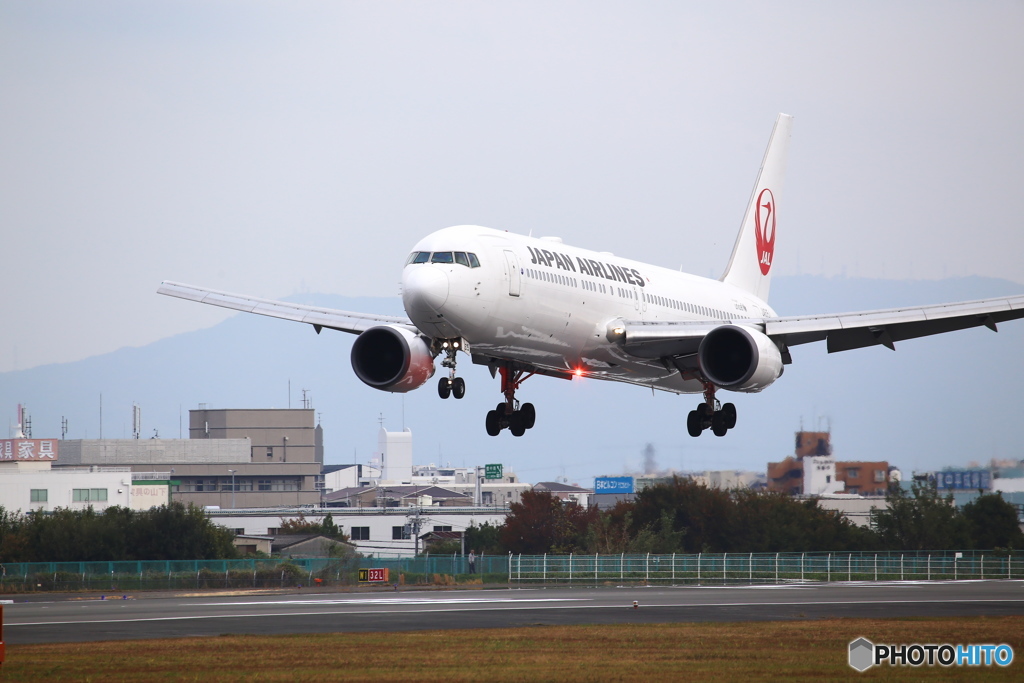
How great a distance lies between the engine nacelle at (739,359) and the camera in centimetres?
3856

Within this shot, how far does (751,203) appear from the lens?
192 feet

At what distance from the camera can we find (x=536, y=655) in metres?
34.4

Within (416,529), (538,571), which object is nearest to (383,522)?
(416,529)

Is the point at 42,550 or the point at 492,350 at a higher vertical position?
the point at 492,350

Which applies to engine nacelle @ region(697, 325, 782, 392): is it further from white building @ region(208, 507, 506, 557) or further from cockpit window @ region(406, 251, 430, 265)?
white building @ region(208, 507, 506, 557)

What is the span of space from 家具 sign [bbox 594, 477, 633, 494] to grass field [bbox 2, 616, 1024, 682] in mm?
106956

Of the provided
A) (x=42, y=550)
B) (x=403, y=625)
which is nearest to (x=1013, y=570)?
(x=403, y=625)

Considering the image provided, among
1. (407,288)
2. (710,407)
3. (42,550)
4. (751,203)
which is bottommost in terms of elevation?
(42,550)

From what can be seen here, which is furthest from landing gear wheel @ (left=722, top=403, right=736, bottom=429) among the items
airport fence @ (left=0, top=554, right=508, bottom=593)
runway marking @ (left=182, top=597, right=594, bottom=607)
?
airport fence @ (left=0, top=554, right=508, bottom=593)

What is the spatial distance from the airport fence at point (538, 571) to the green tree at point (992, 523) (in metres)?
9.10

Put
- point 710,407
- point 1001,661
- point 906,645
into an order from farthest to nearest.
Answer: point 710,407, point 906,645, point 1001,661

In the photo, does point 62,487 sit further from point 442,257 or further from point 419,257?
point 442,257

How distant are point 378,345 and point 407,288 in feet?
17.6

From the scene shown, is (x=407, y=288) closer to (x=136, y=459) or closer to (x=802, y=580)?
(x=802, y=580)
